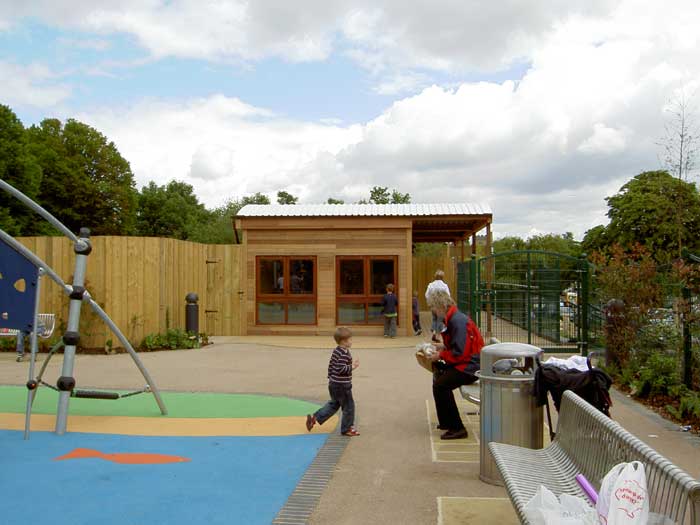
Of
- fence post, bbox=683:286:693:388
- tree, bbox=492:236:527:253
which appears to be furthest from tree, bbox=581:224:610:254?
fence post, bbox=683:286:693:388

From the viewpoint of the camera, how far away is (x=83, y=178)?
4547 cm

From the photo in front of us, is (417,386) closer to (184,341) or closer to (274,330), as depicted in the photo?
(184,341)

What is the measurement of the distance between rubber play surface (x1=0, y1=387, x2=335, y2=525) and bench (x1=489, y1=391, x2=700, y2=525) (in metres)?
1.80

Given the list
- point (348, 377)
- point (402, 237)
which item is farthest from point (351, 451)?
point (402, 237)

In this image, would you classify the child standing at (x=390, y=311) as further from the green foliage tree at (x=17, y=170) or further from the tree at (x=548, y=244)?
the tree at (x=548, y=244)

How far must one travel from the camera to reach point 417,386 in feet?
34.9

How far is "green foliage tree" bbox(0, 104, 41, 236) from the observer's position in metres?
34.8

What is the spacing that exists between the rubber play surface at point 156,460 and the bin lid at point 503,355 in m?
1.85

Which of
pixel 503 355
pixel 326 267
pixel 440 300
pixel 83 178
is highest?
pixel 83 178

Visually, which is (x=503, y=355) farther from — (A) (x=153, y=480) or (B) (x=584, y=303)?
(B) (x=584, y=303)

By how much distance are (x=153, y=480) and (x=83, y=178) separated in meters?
43.2

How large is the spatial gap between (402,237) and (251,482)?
13606 millimetres

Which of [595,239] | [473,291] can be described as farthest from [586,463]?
[595,239]

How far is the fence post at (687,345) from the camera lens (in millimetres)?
8016
